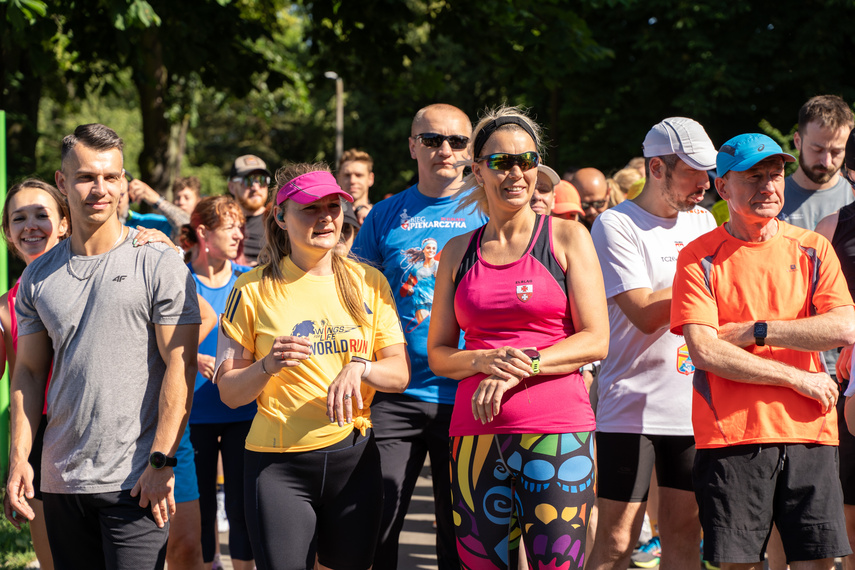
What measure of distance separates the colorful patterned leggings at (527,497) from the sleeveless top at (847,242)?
1.52 meters

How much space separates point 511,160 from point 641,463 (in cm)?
143

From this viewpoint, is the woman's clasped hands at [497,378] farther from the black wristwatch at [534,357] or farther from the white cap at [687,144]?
the white cap at [687,144]

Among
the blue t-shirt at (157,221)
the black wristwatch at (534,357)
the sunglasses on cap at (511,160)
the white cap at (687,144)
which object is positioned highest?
the blue t-shirt at (157,221)

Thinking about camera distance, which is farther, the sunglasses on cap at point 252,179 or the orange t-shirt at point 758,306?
the sunglasses on cap at point 252,179

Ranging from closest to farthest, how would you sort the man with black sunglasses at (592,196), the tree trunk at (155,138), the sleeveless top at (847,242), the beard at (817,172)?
the sleeveless top at (847,242), the beard at (817,172), the man with black sunglasses at (592,196), the tree trunk at (155,138)

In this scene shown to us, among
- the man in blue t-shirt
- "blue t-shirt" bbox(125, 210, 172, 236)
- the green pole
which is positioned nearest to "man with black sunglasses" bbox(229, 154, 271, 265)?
"blue t-shirt" bbox(125, 210, 172, 236)

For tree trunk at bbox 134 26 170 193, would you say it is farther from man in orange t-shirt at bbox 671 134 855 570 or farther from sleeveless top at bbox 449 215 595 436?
man in orange t-shirt at bbox 671 134 855 570

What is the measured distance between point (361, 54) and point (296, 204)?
8229 mm

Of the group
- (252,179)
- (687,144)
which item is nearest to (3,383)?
(252,179)

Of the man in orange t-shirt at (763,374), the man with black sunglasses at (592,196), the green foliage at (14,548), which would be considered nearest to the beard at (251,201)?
the man with black sunglasses at (592,196)

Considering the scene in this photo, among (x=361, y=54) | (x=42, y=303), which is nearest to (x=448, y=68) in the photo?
(x=361, y=54)

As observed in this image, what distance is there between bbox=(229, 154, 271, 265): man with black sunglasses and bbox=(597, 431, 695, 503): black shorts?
360 centimetres

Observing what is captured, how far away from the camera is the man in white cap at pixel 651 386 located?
3553 millimetres

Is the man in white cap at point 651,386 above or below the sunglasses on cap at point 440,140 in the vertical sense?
below
